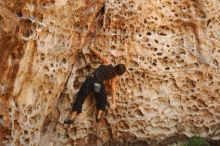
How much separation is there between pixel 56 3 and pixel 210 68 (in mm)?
3254

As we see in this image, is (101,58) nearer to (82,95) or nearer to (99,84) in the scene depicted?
(99,84)

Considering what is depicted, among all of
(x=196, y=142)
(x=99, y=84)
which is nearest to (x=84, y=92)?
(x=99, y=84)

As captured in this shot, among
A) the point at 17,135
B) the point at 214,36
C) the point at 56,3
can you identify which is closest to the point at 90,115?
the point at 17,135

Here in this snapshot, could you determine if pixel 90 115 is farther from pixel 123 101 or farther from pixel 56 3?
pixel 56 3

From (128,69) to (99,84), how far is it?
0.79 metres

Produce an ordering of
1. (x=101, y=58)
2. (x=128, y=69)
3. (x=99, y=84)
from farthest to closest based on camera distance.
A: (x=128, y=69) < (x=101, y=58) < (x=99, y=84)

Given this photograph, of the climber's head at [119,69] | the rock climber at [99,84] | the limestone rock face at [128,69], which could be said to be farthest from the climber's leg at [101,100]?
the climber's head at [119,69]

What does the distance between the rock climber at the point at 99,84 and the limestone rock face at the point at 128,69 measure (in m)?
0.20

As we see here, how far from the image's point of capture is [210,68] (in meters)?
8.22

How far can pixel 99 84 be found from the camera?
735 centimetres

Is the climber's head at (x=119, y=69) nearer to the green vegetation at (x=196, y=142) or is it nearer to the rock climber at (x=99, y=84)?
the rock climber at (x=99, y=84)

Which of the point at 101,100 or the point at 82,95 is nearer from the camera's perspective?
the point at 82,95

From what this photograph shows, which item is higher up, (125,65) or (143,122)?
(125,65)

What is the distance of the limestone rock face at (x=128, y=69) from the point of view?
22.4ft
